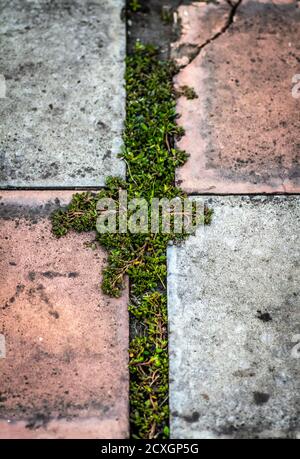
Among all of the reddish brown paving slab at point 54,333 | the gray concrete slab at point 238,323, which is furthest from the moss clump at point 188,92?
the reddish brown paving slab at point 54,333

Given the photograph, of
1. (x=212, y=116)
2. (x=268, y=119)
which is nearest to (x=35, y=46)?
(x=212, y=116)

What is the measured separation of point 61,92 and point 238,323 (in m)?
1.49

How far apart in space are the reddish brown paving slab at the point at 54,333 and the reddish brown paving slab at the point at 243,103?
0.67 meters

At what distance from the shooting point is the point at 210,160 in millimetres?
2342

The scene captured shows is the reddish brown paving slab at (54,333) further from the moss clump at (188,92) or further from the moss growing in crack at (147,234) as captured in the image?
the moss clump at (188,92)

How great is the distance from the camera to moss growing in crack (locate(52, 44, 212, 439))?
1.92m

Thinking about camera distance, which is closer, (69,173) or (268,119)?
(69,173)

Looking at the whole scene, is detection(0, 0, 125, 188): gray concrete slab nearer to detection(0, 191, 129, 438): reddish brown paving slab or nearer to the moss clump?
detection(0, 191, 129, 438): reddish brown paving slab

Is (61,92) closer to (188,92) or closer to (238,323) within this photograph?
(188,92)

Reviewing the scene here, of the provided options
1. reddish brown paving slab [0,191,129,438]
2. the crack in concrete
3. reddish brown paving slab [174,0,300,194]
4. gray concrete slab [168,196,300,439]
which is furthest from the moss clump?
reddish brown paving slab [0,191,129,438]

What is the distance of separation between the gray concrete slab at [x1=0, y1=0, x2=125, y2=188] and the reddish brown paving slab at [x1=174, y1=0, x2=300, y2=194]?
0.37m

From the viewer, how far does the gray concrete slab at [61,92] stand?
2301mm
